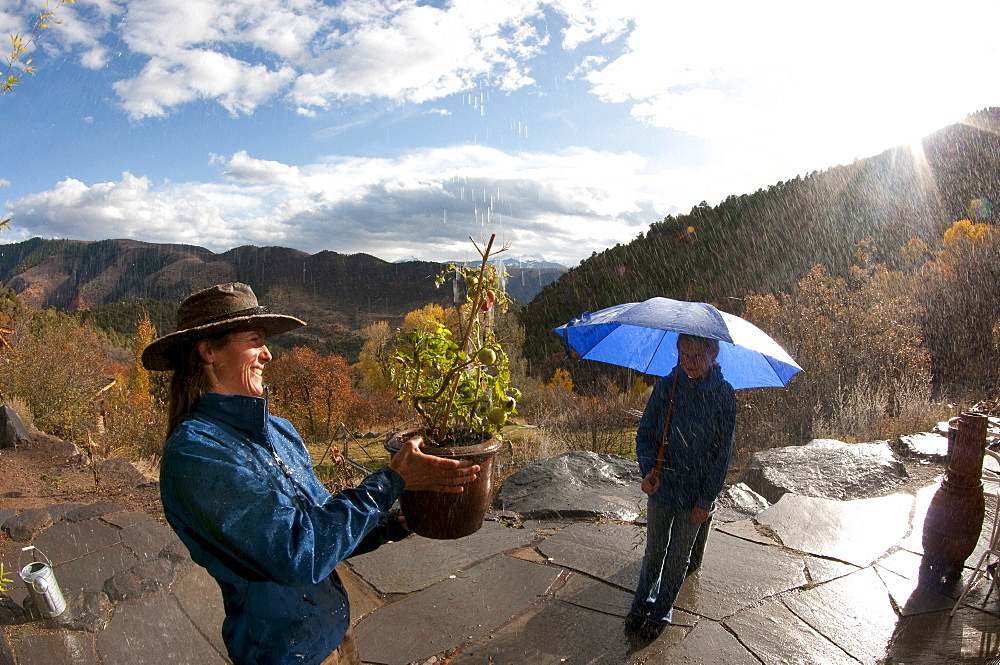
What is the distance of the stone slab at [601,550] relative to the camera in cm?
→ 368

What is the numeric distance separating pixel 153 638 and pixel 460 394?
98.0 inches

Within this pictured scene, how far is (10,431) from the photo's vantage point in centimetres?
691

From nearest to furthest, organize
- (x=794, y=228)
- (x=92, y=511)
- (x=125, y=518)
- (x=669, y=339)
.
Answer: (x=669, y=339)
(x=125, y=518)
(x=92, y=511)
(x=794, y=228)

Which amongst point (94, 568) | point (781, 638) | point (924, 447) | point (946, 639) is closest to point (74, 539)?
point (94, 568)

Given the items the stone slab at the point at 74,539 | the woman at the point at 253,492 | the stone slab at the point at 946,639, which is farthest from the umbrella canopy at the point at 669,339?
the stone slab at the point at 74,539

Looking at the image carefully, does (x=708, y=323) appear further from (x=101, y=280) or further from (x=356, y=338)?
(x=101, y=280)

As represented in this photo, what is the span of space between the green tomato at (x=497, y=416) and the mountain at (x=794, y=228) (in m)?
35.1

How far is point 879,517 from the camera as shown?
469 centimetres

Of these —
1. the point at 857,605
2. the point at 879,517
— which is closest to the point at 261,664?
the point at 857,605

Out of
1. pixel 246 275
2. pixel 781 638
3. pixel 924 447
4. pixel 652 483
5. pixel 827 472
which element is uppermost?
pixel 246 275

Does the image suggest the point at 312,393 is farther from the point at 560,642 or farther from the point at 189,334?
the point at 189,334

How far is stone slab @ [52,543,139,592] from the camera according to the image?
3637 mm

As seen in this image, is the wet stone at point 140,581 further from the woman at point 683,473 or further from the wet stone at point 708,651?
the wet stone at point 708,651

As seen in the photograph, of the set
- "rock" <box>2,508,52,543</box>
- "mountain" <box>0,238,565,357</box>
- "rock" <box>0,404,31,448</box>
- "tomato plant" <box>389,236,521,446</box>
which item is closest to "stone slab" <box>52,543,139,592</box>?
"rock" <box>2,508,52,543</box>
